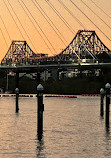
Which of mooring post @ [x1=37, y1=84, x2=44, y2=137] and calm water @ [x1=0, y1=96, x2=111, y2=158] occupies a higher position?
mooring post @ [x1=37, y1=84, x2=44, y2=137]

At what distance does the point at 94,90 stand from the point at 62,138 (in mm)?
107585

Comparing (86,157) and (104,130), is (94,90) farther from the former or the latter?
(86,157)

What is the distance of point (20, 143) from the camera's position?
2339cm

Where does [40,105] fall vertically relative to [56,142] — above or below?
above

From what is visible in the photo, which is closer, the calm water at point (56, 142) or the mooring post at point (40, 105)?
the calm water at point (56, 142)

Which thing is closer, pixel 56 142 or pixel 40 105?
pixel 56 142

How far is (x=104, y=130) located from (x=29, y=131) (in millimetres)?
4102

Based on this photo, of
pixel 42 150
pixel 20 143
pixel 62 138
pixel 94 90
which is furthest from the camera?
pixel 94 90

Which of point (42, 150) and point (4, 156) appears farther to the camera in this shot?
point (42, 150)

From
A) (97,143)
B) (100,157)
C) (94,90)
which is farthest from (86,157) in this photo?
(94,90)

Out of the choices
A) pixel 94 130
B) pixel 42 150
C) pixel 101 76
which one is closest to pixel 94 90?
pixel 101 76

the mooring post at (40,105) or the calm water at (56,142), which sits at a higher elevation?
the mooring post at (40,105)

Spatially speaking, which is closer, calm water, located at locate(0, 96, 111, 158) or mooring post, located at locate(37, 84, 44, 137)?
calm water, located at locate(0, 96, 111, 158)

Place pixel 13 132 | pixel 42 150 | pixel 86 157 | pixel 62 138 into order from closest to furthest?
pixel 86 157
pixel 42 150
pixel 62 138
pixel 13 132
